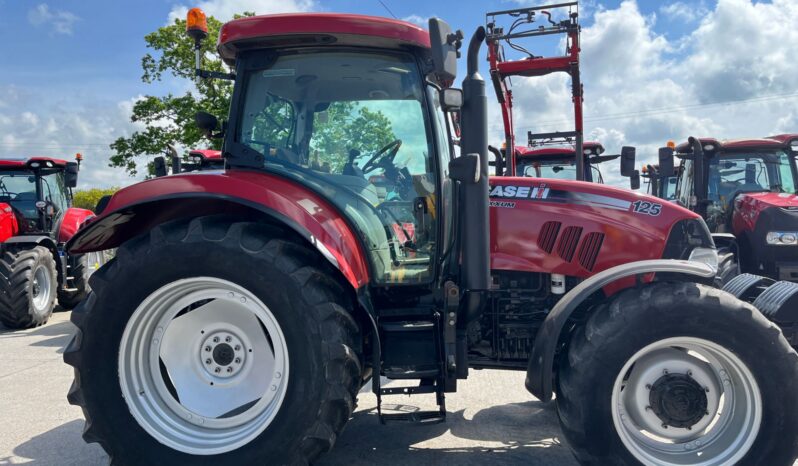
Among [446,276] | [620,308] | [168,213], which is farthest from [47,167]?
[620,308]

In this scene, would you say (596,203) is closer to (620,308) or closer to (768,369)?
(620,308)

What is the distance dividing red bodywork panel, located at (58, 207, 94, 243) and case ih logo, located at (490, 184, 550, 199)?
749 cm

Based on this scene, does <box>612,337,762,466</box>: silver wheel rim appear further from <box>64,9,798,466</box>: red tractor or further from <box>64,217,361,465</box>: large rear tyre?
<box>64,217,361,465</box>: large rear tyre

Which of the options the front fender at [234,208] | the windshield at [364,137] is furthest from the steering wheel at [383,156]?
the front fender at [234,208]

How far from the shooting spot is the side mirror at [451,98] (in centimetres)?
272

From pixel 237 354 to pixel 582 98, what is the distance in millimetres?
6783

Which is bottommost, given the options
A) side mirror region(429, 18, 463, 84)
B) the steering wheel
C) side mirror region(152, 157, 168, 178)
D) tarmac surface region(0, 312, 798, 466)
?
tarmac surface region(0, 312, 798, 466)

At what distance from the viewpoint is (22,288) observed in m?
7.23

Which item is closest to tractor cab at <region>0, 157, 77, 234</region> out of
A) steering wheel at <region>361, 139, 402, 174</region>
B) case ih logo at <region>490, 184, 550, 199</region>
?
steering wheel at <region>361, 139, 402, 174</region>

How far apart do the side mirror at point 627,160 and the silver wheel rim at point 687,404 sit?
140 inches

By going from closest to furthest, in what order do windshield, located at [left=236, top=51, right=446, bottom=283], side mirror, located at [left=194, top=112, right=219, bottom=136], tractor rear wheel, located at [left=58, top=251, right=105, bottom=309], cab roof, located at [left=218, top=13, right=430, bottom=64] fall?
cab roof, located at [left=218, top=13, right=430, bottom=64] < windshield, located at [left=236, top=51, right=446, bottom=283] < side mirror, located at [left=194, top=112, right=219, bottom=136] < tractor rear wheel, located at [left=58, top=251, right=105, bottom=309]

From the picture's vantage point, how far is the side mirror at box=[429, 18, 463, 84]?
2564 millimetres

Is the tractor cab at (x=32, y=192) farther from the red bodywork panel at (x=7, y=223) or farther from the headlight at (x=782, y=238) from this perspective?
the headlight at (x=782, y=238)

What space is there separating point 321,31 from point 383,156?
0.68m
